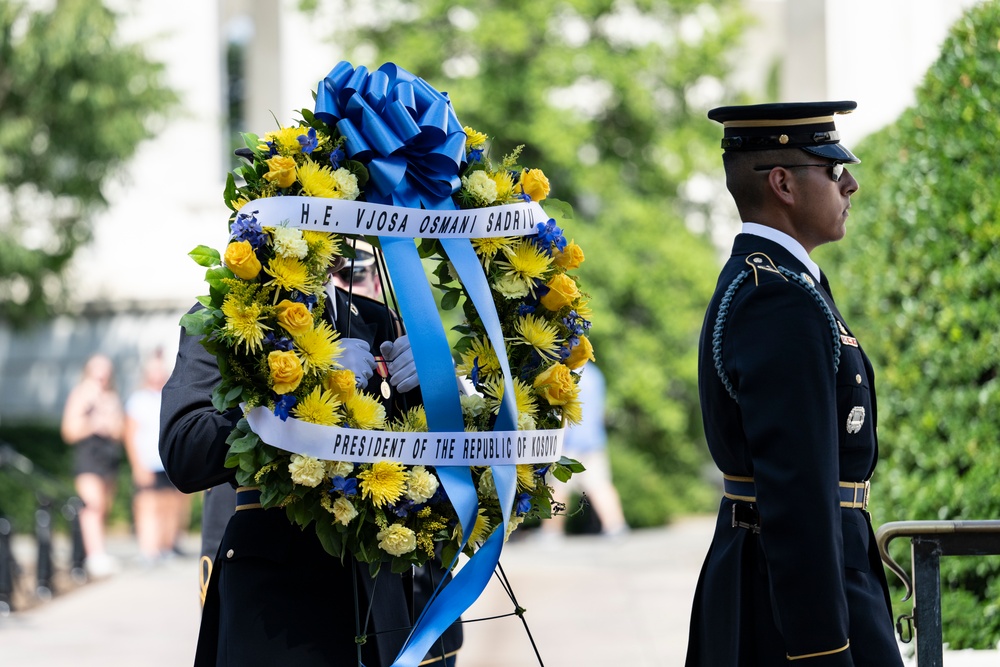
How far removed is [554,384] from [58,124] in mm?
11403

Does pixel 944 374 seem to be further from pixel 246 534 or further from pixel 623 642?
pixel 246 534

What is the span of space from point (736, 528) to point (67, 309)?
14208mm

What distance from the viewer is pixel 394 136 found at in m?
2.99

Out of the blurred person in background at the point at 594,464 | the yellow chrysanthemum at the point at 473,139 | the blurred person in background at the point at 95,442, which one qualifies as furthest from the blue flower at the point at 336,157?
the blurred person in background at the point at 95,442

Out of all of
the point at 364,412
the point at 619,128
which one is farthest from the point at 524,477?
the point at 619,128

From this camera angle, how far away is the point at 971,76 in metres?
5.34

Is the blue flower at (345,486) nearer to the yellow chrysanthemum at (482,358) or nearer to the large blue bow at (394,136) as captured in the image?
the yellow chrysanthemum at (482,358)

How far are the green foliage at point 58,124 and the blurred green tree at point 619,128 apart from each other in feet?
10.8

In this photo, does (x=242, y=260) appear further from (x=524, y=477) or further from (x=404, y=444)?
(x=524, y=477)

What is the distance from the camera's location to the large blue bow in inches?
117

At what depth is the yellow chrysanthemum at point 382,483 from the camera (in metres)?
2.81

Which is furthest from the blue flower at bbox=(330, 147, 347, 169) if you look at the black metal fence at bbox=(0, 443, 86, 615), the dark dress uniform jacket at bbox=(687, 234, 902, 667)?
the black metal fence at bbox=(0, 443, 86, 615)

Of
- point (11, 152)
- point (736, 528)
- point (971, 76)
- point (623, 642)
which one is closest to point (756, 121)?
point (736, 528)

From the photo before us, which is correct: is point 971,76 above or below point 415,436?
above
